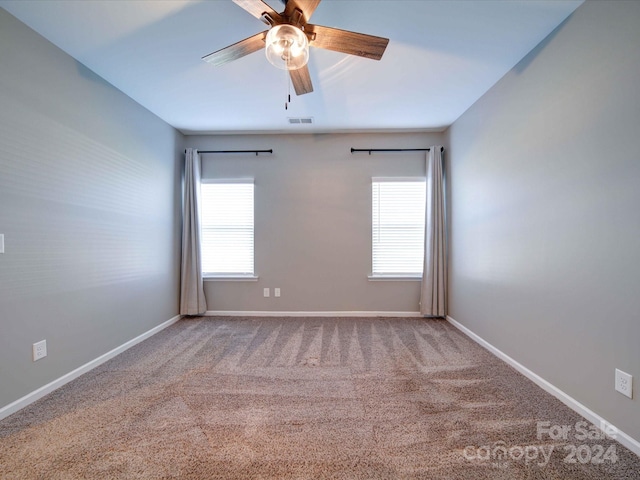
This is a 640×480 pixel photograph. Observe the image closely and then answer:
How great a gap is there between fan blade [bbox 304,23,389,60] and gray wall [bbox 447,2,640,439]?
1.36m

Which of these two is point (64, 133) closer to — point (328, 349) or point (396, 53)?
point (396, 53)

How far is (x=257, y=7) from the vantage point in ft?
4.83

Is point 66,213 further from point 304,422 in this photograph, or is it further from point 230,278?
point 304,422

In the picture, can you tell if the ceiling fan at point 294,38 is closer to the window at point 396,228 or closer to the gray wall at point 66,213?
the gray wall at point 66,213

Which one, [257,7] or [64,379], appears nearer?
[257,7]

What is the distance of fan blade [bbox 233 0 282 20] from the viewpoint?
1.42 meters

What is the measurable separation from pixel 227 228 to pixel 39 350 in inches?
91.2

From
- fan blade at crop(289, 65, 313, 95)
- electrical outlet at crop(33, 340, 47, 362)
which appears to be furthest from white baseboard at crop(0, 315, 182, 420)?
fan blade at crop(289, 65, 313, 95)

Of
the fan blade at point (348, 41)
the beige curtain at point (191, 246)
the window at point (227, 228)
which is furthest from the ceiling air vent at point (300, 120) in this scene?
the fan blade at point (348, 41)

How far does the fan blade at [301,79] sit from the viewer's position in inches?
76.3

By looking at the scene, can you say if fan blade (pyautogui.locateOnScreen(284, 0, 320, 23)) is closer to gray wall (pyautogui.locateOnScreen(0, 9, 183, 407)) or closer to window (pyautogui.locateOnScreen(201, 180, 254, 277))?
gray wall (pyautogui.locateOnScreen(0, 9, 183, 407))

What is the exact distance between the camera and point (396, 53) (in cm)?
224

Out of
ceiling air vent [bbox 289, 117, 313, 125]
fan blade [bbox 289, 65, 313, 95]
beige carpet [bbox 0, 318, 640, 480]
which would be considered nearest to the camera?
beige carpet [bbox 0, 318, 640, 480]

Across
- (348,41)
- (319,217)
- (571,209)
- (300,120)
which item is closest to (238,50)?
(348,41)
